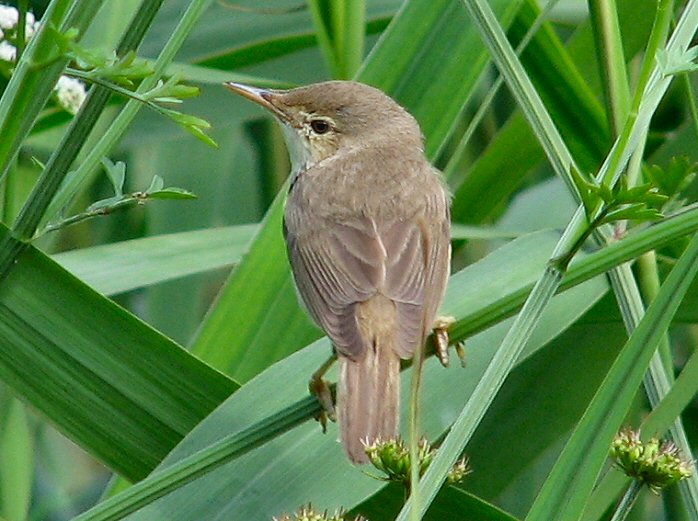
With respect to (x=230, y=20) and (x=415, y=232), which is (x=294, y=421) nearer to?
(x=415, y=232)

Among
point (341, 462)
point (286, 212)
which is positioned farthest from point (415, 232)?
point (341, 462)

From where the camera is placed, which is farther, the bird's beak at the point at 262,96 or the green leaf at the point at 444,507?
the bird's beak at the point at 262,96

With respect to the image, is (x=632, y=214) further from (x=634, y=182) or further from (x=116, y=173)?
(x=116, y=173)

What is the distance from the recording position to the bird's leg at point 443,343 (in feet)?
7.39

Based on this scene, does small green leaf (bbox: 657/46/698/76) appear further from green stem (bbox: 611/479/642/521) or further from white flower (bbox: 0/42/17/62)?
white flower (bbox: 0/42/17/62)

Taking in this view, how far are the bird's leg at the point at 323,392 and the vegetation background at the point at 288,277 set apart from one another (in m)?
0.03

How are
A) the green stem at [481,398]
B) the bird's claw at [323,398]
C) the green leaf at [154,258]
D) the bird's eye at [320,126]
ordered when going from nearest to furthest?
the green stem at [481,398] < the bird's claw at [323,398] < the green leaf at [154,258] < the bird's eye at [320,126]

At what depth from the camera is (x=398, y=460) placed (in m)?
1.52

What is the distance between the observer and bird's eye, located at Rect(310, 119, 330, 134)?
2.97 m

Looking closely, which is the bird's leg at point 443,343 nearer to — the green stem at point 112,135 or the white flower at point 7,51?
the green stem at point 112,135

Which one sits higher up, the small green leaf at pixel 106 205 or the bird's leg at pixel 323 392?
the small green leaf at pixel 106 205

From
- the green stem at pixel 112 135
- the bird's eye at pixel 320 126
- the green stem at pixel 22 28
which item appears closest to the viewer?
the green stem at pixel 22 28

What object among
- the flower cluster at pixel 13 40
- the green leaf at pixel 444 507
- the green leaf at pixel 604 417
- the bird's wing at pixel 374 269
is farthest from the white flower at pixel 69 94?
the green leaf at pixel 604 417

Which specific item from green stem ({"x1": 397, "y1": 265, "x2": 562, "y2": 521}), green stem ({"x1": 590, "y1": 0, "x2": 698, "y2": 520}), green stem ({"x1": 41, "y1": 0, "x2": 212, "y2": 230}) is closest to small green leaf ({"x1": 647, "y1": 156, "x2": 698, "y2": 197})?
green stem ({"x1": 590, "y1": 0, "x2": 698, "y2": 520})
